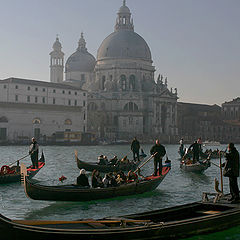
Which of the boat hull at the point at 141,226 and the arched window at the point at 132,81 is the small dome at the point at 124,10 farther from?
the boat hull at the point at 141,226

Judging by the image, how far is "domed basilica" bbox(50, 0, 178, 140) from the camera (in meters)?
83.3

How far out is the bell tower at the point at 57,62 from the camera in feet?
313

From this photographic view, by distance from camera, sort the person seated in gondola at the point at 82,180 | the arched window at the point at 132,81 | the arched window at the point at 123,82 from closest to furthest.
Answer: the person seated in gondola at the point at 82,180 → the arched window at the point at 123,82 → the arched window at the point at 132,81

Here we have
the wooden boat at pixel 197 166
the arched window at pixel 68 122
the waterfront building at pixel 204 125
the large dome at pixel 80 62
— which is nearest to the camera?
the wooden boat at pixel 197 166

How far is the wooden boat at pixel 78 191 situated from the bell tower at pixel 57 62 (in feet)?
272

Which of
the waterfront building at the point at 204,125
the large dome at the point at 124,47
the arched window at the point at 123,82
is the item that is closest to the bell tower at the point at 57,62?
the large dome at the point at 124,47

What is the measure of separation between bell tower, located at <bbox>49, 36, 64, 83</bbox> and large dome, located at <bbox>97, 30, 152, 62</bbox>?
10792 millimetres

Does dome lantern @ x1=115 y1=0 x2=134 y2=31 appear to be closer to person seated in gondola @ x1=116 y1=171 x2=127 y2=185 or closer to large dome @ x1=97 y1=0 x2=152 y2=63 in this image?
large dome @ x1=97 y1=0 x2=152 y2=63

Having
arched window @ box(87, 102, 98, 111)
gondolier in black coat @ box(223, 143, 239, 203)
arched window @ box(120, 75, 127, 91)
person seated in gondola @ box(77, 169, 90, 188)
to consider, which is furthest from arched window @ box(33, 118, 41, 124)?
gondolier in black coat @ box(223, 143, 239, 203)

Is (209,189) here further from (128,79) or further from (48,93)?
(128,79)

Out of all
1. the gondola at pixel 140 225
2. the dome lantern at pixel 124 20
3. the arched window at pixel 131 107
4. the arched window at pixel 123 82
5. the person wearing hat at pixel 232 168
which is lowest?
the gondola at pixel 140 225

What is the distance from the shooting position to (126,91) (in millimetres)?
86625

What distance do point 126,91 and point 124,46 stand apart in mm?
8734

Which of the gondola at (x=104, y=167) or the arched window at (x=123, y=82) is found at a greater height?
the arched window at (x=123, y=82)
